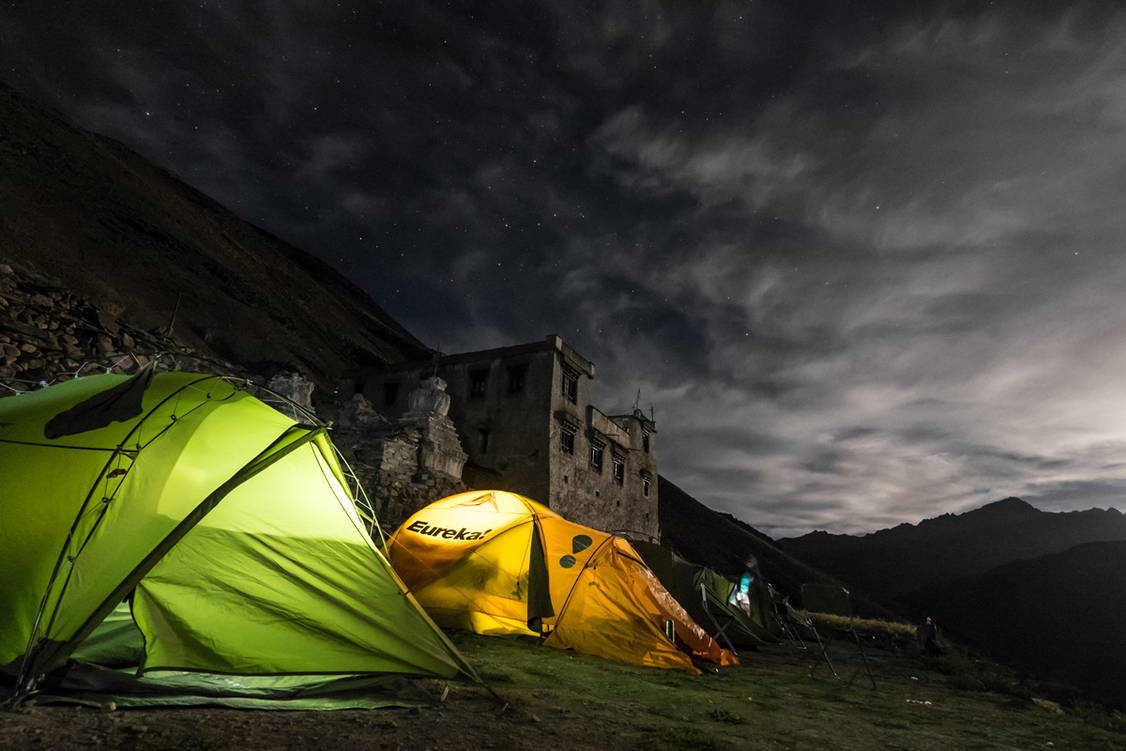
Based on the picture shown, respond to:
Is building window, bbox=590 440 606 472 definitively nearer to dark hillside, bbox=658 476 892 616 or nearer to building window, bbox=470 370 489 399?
building window, bbox=470 370 489 399

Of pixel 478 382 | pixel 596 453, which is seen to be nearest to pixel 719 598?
pixel 596 453

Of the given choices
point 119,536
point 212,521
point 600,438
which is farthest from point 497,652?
point 600,438

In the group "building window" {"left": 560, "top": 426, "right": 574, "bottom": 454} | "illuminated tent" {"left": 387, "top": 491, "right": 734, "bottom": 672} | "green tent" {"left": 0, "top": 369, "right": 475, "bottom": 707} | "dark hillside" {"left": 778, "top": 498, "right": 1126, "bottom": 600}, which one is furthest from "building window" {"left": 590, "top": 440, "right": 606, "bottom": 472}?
"dark hillside" {"left": 778, "top": 498, "right": 1126, "bottom": 600}

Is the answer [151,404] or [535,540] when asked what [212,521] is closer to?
[151,404]

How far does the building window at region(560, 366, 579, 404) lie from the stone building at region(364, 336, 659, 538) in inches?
1.9

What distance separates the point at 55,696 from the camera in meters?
3.02

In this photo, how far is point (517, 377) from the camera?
2527cm

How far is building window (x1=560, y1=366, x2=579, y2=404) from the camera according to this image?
25.5 m

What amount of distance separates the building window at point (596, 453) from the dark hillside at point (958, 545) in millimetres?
101210

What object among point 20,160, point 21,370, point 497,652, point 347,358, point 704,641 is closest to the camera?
point 497,652

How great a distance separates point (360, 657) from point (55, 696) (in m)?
1.64

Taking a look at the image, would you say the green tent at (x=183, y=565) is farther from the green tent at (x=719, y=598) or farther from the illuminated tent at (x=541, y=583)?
the green tent at (x=719, y=598)

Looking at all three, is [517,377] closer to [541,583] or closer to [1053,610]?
[541,583]

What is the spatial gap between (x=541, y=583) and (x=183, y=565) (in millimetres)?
4559
